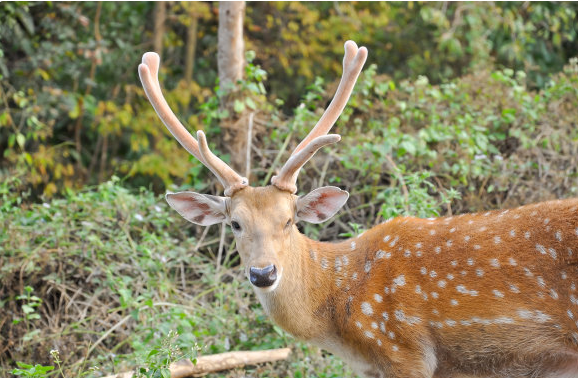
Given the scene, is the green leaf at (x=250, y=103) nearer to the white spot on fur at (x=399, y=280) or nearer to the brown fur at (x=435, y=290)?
the brown fur at (x=435, y=290)

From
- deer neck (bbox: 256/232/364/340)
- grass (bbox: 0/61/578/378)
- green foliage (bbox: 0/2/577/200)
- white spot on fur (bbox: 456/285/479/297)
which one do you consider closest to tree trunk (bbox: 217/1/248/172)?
grass (bbox: 0/61/578/378)

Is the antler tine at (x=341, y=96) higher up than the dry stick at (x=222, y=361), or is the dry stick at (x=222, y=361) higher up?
the antler tine at (x=341, y=96)

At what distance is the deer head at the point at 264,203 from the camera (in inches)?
173

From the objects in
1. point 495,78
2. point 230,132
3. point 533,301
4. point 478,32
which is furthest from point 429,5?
point 533,301

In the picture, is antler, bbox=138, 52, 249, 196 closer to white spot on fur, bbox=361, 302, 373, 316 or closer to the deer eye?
the deer eye

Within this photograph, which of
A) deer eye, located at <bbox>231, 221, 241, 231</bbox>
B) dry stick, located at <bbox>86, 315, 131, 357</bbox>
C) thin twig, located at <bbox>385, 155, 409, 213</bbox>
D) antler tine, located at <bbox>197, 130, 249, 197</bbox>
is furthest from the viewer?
thin twig, located at <bbox>385, 155, 409, 213</bbox>

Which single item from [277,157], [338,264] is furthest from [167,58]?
[338,264]

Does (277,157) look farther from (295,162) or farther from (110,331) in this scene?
(295,162)

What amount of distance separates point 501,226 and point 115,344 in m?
3.20

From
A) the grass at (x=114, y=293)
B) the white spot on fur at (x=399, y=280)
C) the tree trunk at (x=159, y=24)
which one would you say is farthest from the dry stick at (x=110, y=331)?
the tree trunk at (x=159, y=24)

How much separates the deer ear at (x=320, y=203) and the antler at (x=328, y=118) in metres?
0.11

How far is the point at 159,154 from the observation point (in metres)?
11.5

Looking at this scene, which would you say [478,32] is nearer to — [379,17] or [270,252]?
[379,17]

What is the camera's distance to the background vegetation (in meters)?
5.88
